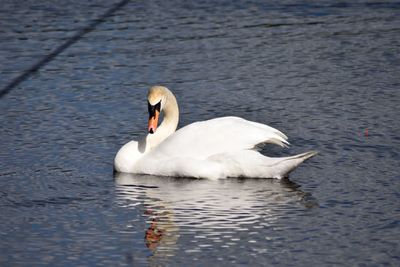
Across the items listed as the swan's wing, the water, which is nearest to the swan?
the swan's wing

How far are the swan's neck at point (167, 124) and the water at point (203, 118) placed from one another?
0.45m

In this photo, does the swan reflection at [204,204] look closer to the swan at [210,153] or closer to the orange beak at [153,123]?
the swan at [210,153]

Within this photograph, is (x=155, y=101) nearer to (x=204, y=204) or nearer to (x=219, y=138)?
(x=219, y=138)

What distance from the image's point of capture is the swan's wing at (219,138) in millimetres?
11430

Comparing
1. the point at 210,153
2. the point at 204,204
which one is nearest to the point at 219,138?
the point at 210,153

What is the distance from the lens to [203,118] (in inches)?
539

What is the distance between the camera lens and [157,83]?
603 inches

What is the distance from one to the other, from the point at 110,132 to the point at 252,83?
276 centimetres

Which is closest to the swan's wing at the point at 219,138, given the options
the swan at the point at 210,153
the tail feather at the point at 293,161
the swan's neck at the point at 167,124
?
the swan at the point at 210,153

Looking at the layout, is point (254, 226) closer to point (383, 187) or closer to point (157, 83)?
point (383, 187)

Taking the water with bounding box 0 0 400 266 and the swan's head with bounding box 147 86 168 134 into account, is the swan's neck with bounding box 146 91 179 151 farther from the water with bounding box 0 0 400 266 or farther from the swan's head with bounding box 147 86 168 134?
the water with bounding box 0 0 400 266

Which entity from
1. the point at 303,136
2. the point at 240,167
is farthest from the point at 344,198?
the point at 303,136

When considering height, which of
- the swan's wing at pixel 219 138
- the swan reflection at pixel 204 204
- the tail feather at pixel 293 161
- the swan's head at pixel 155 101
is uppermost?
the swan's head at pixel 155 101

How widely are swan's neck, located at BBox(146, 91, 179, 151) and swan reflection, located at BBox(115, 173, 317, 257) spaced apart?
1.58ft
